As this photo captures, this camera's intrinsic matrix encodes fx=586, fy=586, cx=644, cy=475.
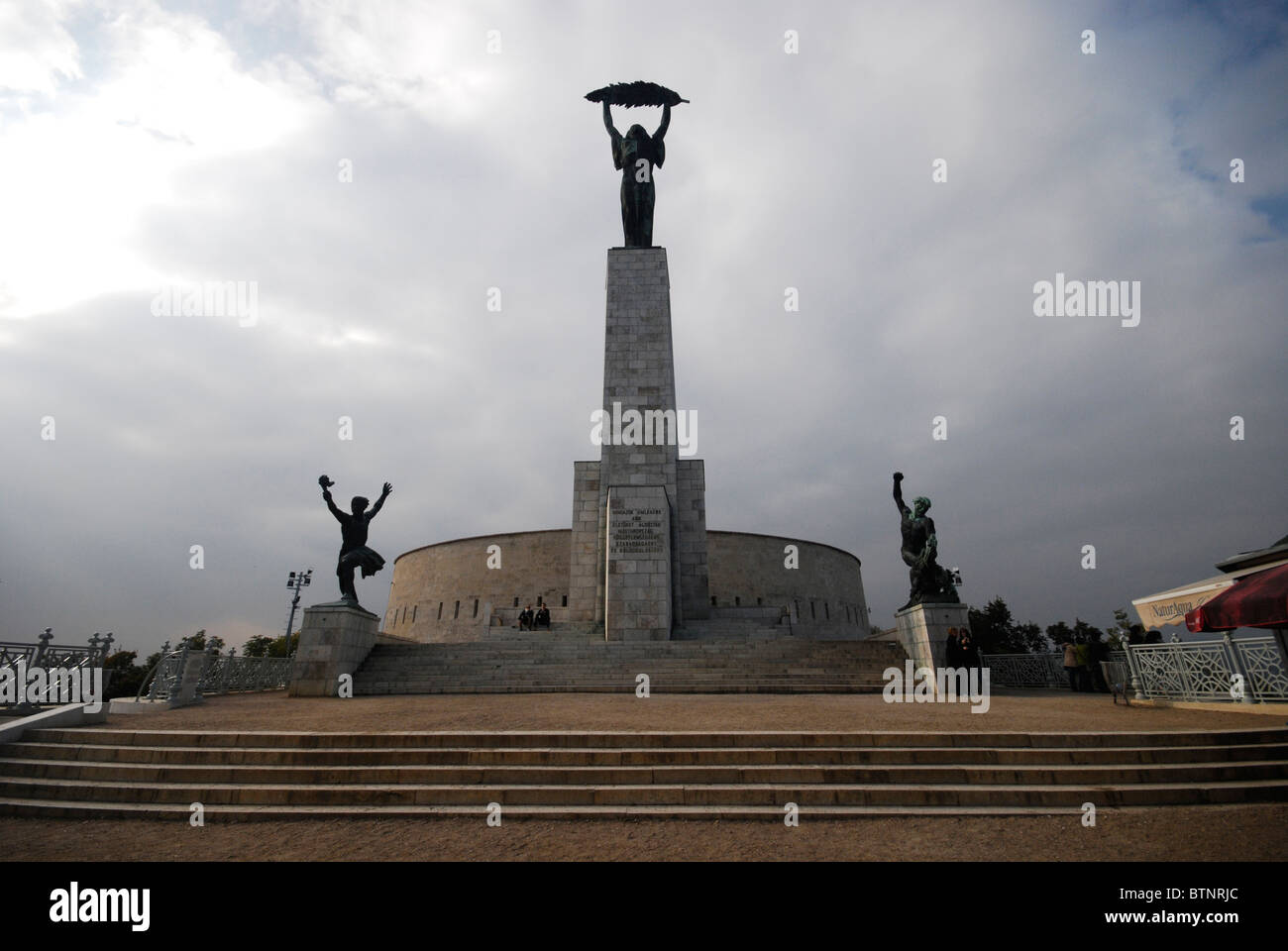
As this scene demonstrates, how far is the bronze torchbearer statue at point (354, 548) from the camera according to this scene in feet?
43.5

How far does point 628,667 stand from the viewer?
1251 centimetres

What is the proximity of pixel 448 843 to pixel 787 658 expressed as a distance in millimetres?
9671

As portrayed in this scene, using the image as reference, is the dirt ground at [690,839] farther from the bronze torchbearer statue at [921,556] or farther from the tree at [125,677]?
the tree at [125,677]

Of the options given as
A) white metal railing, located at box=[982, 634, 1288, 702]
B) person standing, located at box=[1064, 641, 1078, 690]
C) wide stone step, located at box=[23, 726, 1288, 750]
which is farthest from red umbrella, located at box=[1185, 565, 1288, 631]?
person standing, located at box=[1064, 641, 1078, 690]

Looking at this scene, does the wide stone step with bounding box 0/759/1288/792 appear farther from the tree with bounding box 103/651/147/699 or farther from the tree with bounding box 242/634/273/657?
the tree with bounding box 242/634/273/657

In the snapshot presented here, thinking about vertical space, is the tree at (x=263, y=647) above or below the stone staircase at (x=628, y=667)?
below

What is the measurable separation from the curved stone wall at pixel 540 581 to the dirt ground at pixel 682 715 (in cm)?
1964

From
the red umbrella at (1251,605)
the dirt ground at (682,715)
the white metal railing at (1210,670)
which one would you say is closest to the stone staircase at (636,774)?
the dirt ground at (682,715)

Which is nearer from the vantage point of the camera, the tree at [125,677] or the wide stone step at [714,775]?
the wide stone step at [714,775]

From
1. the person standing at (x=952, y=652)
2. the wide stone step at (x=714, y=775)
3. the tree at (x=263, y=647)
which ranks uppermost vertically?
the wide stone step at (x=714, y=775)

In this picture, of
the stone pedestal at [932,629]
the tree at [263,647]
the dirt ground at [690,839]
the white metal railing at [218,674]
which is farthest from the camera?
the tree at [263,647]

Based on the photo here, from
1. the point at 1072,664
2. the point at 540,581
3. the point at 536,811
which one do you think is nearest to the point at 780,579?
the point at 540,581

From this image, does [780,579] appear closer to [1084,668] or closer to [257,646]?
[1084,668]
